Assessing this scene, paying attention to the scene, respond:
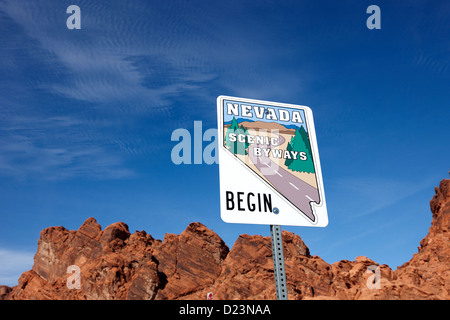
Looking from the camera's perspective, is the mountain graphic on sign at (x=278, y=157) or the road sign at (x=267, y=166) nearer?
the road sign at (x=267, y=166)

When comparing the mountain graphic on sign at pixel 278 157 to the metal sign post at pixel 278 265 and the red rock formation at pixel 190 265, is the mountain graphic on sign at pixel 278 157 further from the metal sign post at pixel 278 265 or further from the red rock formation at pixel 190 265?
the red rock formation at pixel 190 265

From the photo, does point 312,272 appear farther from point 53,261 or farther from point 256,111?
point 256,111

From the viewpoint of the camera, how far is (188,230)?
10300cm

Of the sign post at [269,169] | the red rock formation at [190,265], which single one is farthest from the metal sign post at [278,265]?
the red rock formation at [190,265]

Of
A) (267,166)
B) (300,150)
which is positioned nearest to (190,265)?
(300,150)

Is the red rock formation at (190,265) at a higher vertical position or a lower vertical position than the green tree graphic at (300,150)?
higher

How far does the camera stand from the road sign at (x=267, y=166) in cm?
470

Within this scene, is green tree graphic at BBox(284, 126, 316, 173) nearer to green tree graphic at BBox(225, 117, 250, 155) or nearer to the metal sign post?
green tree graphic at BBox(225, 117, 250, 155)

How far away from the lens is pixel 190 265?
9844 cm

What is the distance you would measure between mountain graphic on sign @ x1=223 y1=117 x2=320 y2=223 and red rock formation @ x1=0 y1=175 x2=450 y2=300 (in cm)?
7038

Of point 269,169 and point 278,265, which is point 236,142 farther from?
point 278,265

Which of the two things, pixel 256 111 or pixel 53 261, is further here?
pixel 53 261

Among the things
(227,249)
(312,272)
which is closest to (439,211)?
(312,272)
